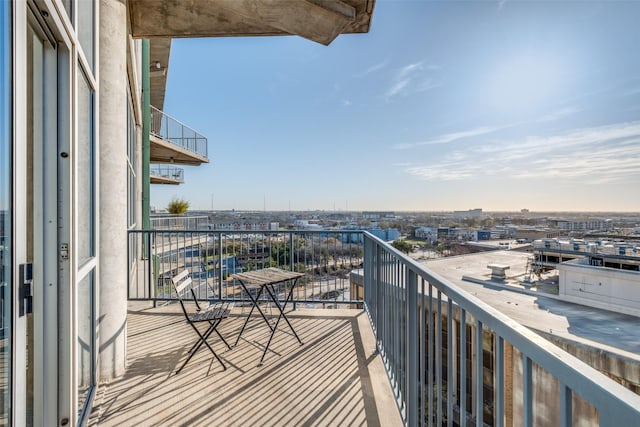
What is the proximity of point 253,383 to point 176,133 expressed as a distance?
40.8 feet

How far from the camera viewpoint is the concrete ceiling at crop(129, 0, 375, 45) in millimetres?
3162

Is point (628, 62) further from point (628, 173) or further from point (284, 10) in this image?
point (284, 10)

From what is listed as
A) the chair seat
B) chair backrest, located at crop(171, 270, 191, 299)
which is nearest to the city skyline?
chair backrest, located at crop(171, 270, 191, 299)

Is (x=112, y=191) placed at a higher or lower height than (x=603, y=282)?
higher

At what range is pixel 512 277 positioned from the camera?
10172mm

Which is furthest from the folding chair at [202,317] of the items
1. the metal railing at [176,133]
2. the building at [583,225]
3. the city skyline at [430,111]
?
the building at [583,225]

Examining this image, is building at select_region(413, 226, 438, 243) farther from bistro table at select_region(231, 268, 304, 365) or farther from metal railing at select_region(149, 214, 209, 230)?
metal railing at select_region(149, 214, 209, 230)

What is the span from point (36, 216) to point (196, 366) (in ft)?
6.62

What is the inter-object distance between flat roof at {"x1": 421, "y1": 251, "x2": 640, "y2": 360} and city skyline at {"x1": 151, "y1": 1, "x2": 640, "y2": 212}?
5.94 meters

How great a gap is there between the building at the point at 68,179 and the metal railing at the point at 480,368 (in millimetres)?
1526

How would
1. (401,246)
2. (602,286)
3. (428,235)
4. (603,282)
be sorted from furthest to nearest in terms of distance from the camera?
(602,286), (603,282), (428,235), (401,246)

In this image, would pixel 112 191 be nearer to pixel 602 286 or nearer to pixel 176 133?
pixel 602 286

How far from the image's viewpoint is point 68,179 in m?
1.55

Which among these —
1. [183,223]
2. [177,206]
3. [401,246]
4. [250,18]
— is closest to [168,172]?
[177,206]
